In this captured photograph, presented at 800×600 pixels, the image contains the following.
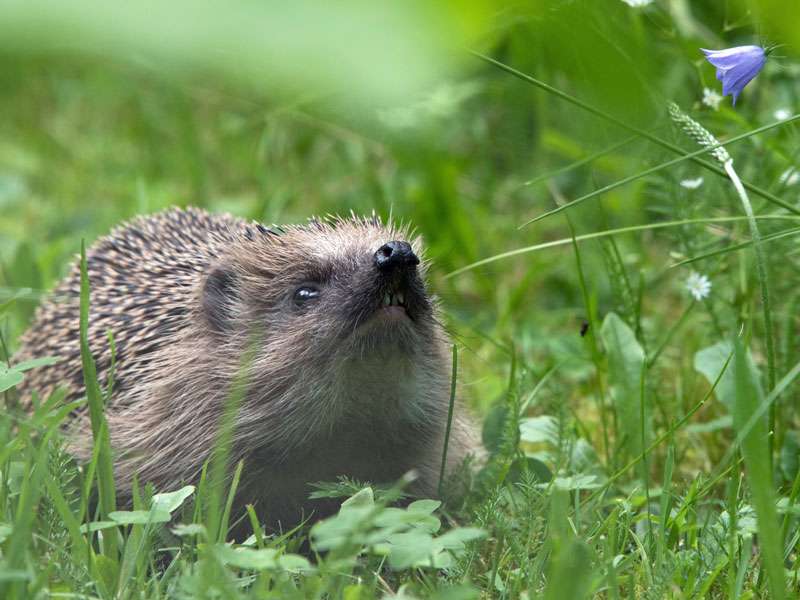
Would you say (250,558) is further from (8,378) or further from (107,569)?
(8,378)

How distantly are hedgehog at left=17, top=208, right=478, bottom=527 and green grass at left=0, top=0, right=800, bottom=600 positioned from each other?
207 mm

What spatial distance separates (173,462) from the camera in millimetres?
3836

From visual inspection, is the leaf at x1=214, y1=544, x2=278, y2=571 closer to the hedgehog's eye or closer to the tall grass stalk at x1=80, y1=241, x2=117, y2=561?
the tall grass stalk at x1=80, y1=241, x2=117, y2=561

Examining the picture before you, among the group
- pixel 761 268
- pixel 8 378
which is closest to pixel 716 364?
pixel 761 268

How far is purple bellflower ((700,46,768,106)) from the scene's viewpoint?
2848mm

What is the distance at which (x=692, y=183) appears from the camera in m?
4.16

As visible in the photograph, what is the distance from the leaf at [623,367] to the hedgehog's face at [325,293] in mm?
818

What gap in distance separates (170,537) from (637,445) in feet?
5.86

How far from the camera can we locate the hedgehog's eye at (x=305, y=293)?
3615 mm

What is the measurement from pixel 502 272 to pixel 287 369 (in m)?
2.74

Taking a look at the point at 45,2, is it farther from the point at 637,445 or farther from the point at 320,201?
the point at 320,201

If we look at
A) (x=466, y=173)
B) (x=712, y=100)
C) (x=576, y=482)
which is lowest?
(x=576, y=482)

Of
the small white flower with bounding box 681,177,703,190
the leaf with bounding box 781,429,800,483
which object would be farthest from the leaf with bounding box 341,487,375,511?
the small white flower with bounding box 681,177,703,190

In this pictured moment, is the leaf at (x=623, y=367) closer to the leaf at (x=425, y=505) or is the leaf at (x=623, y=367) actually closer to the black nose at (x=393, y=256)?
the black nose at (x=393, y=256)
